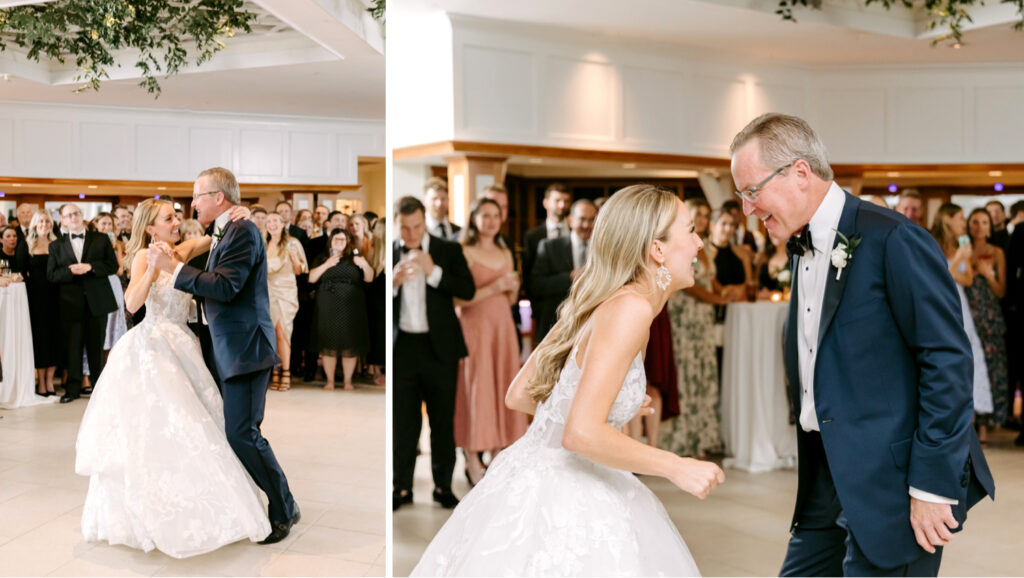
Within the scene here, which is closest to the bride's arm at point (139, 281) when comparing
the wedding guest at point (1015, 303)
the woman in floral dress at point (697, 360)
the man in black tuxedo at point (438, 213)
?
the man in black tuxedo at point (438, 213)

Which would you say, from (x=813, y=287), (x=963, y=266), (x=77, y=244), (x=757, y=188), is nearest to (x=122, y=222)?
(x=77, y=244)

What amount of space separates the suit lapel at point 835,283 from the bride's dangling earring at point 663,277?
34cm

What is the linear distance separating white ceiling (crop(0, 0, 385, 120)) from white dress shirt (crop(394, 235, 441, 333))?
104 cm

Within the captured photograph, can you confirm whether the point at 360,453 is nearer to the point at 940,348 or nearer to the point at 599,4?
the point at 940,348

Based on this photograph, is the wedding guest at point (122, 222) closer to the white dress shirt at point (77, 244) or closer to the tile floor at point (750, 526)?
the white dress shirt at point (77, 244)

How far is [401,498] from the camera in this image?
4.09 meters

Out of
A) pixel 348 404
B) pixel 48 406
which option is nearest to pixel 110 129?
pixel 48 406

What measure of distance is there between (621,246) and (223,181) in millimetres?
1514

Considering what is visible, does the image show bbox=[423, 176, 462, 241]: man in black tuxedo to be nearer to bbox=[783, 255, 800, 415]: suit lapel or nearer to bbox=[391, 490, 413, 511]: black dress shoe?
bbox=[391, 490, 413, 511]: black dress shoe

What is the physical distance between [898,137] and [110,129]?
19.9 feet

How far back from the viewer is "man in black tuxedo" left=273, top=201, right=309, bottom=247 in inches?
116

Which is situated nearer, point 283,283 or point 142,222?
point 142,222

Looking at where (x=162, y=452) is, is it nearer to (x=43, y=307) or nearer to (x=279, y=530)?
(x=279, y=530)

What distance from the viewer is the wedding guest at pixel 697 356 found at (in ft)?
16.3
